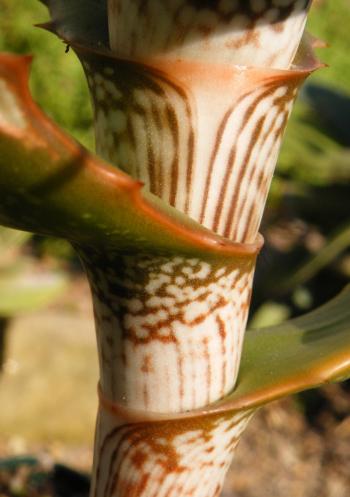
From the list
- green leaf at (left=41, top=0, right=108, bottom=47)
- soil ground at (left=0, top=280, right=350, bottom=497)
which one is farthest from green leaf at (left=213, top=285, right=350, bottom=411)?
soil ground at (left=0, top=280, right=350, bottom=497)

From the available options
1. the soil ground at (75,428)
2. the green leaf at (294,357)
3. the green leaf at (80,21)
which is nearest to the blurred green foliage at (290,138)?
the soil ground at (75,428)

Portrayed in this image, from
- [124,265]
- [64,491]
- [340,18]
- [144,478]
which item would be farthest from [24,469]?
[340,18]

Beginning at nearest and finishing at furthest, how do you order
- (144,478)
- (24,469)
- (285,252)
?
(144,478)
(24,469)
(285,252)

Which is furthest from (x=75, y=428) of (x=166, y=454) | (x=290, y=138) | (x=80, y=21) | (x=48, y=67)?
(x=80, y=21)

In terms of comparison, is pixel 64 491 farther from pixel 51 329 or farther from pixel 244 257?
pixel 51 329

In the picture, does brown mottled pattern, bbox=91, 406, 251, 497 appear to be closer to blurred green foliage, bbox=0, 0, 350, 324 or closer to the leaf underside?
the leaf underside

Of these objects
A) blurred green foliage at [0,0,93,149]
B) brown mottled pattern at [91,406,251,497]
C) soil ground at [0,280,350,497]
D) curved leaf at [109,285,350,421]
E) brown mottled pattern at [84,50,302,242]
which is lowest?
soil ground at [0,280,350,497]
